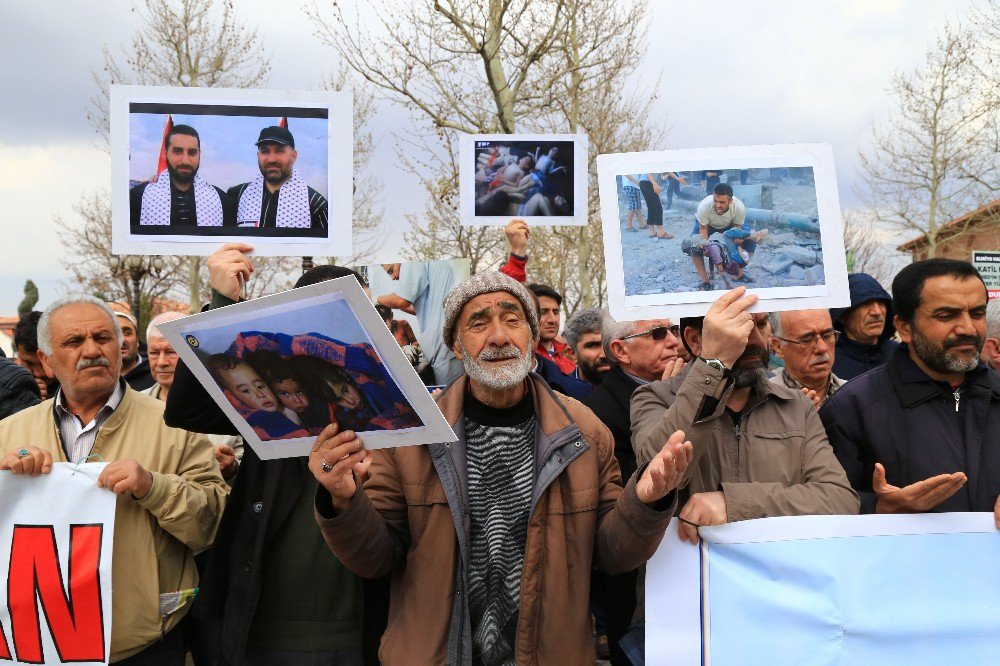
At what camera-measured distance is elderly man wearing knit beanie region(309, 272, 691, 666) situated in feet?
8.82

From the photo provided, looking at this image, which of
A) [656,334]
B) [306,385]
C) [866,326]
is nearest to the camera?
[306,385]

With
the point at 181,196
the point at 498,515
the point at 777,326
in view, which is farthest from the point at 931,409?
the point at 181,196

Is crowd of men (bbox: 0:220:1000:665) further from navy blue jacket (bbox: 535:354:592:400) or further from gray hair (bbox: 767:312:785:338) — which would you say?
navy blue jacket (bbox: 535:354:592:400)

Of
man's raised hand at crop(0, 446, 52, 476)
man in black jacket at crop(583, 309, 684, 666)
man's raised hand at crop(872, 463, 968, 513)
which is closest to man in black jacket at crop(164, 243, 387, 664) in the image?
man's raised hand at crop(0, 446, 52, 476)

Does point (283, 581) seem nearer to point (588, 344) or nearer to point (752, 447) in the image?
point (752, 447)

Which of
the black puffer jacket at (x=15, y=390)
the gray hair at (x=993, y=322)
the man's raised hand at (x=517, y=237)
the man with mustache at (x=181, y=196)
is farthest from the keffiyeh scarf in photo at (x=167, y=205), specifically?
the gray hair at (x=993, y=322)

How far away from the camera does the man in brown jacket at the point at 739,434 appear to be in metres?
2.78

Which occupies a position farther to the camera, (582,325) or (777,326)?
(582,325)

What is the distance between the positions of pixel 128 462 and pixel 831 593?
8.30ft

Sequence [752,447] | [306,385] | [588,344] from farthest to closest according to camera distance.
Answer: [588,344] < [752,447] < [306,385]

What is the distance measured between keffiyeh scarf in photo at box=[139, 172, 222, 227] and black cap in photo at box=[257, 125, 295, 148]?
272mm

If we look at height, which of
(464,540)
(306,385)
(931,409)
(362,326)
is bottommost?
(464,540)

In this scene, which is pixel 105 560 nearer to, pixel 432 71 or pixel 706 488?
pixel 706 488

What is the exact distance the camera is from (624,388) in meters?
4.08
